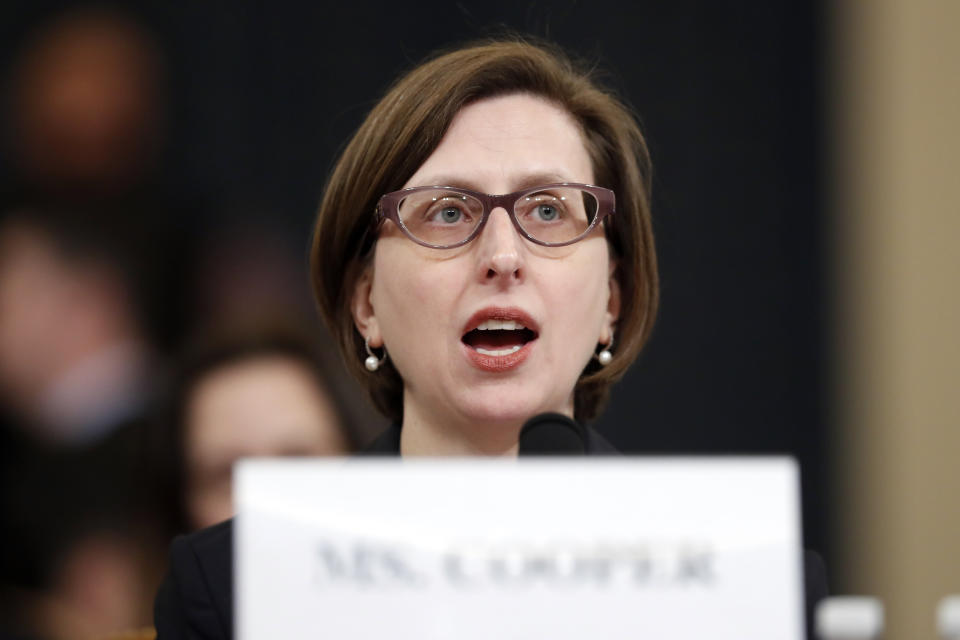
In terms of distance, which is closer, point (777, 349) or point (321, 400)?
point (321, 400)

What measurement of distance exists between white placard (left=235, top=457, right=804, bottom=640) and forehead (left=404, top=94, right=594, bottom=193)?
0.59 meters

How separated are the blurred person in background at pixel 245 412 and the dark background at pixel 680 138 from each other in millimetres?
943

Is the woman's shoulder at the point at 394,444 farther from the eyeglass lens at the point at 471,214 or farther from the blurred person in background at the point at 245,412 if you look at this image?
the blurred person in background at the point at 245,412

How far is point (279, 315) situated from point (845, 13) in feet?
6.36

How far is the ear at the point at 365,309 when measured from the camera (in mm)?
1742

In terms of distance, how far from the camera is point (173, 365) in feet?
9.48

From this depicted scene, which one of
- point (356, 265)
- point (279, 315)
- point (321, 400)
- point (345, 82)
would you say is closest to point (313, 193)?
point (345, 82)

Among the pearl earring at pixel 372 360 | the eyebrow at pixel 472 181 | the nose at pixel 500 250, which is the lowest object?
the pearl earring at pixel 372 360

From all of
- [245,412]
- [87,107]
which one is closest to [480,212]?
[245,412]

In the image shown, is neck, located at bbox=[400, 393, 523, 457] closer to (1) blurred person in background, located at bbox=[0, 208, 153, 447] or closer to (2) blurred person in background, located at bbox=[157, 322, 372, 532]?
(2) blurred person in background, located at bbox=[157, 322, 372, 532]

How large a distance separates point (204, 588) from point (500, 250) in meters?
0.52

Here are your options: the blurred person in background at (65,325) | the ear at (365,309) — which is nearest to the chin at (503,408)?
the ear at (365,309)

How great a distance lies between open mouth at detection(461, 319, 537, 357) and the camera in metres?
1.57

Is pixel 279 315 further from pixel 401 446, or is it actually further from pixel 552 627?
pixel 552 627
